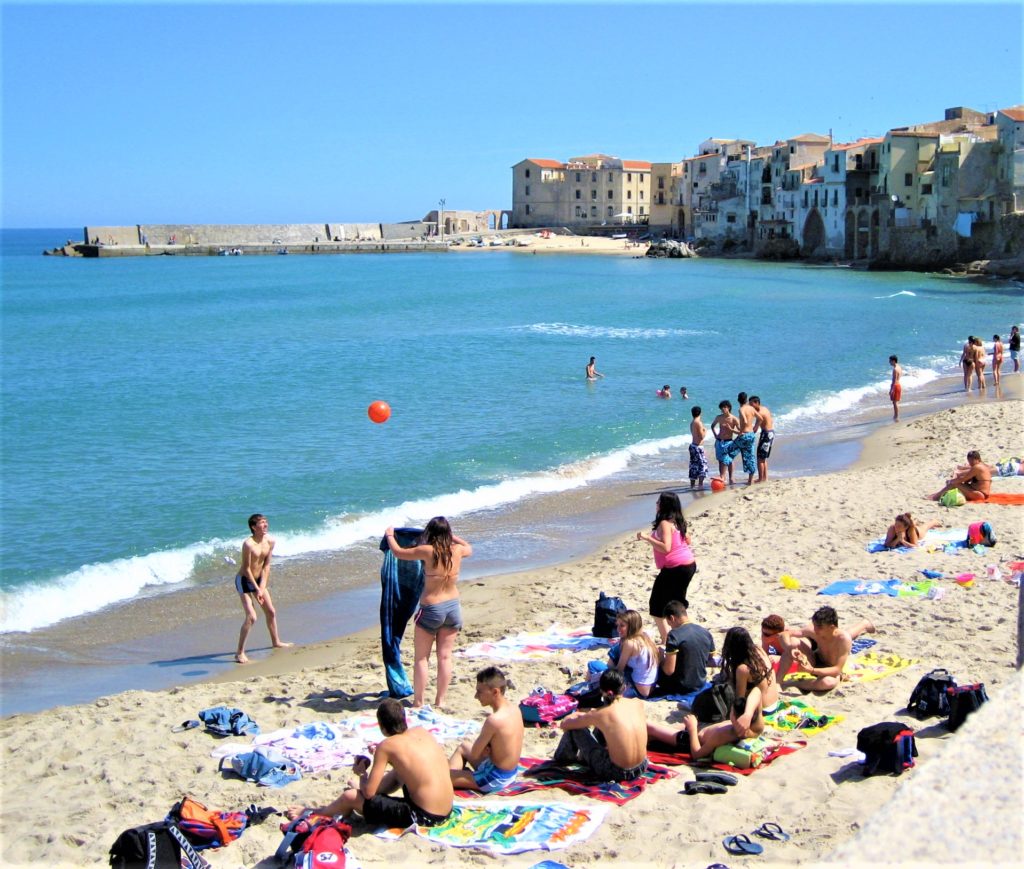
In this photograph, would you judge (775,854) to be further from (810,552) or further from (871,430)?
(871,430)

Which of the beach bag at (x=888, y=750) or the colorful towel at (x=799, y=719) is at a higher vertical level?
the beach bag at (x=888, y=750)

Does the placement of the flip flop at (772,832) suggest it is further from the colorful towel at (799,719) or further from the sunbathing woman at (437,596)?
the sunbathing woman at (437,596)

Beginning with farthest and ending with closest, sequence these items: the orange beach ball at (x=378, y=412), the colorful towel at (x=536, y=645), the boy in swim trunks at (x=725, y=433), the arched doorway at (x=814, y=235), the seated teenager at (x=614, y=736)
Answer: the arched doorway at (x=814, y=235) < the boy in swim trunks at (x=725, y=433) < the orange beach ball at (x=378, y=412) < the colorful towel at (x=536, y=645) < the seated teenager at (x=614, y=736)

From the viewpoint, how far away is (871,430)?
22.0 m

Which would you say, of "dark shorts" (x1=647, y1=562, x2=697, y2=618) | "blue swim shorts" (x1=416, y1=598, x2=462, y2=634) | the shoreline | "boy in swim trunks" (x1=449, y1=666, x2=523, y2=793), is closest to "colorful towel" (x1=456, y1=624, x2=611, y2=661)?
"dark shorts" (x1=647, y1=562, x2=697, y2=618)

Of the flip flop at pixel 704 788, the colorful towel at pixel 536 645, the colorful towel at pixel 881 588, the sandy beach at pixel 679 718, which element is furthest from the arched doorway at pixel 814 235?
the flip flop at pixel 704 788

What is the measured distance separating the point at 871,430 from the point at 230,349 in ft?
89.7

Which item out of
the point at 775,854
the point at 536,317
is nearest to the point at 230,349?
the point at 536,317

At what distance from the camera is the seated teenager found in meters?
6.40

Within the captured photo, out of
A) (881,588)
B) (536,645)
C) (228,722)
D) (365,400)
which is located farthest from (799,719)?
(365,400)

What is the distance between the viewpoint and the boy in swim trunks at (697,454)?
16.6 meters

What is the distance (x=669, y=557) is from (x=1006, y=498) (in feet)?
20.9

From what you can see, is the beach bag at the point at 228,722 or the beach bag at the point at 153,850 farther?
the beach bag at the point at 228,722

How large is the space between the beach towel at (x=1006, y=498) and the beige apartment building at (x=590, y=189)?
113500 millimetres
